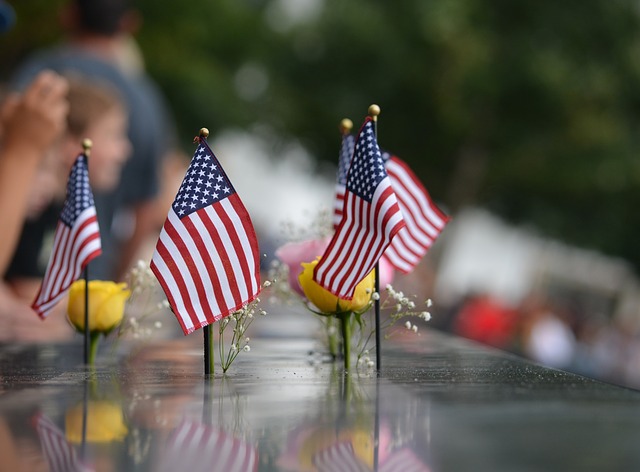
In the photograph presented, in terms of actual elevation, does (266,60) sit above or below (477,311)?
above

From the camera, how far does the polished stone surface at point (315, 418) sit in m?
1.85

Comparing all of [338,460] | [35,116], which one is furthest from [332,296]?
[35,116]

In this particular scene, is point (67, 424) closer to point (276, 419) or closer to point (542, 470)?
point (276, 419)

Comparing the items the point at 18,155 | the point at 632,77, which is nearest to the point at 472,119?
the point at 632,77

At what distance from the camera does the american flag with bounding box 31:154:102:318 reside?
3.73m

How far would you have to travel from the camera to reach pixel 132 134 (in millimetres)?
7570

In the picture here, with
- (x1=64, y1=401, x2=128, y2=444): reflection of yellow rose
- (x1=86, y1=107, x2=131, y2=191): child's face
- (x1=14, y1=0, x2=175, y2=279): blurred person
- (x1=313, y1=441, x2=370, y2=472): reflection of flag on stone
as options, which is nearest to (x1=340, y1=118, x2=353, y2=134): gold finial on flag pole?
(x1=64, y1=401, x2=128, y2=444): reflection of yellow rose

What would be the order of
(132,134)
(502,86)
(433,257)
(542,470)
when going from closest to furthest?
(542,470) < (132,134) < (502,86) < (433,257)

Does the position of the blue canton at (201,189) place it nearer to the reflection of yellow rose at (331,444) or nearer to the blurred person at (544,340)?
the reflection of yellow rose at (331,444)

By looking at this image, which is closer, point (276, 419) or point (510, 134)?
point (276, 419)

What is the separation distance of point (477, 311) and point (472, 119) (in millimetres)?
4457

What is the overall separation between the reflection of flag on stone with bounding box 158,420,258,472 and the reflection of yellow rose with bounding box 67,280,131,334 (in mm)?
1576

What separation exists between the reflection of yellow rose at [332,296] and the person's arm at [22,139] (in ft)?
5.93

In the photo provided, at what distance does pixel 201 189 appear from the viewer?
315 cm
